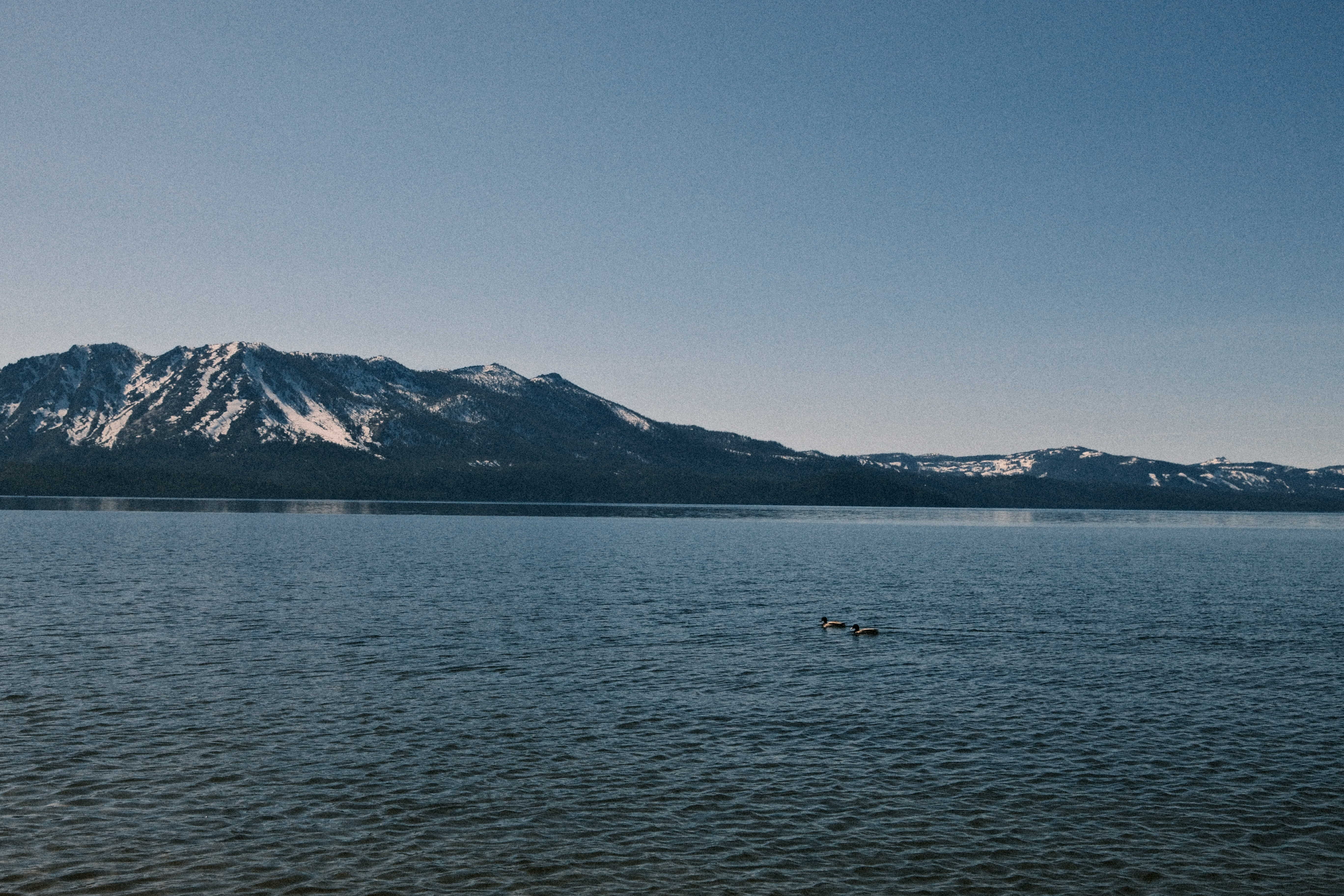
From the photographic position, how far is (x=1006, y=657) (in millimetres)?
59062

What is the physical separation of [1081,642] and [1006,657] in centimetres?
1091

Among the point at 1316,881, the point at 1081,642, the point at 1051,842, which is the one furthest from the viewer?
the point at 1081,642

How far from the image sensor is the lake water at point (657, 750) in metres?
24.8

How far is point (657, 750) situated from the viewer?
118ft

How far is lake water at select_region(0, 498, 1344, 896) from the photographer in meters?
24.8

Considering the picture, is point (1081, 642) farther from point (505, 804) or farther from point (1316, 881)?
point (505, 804)

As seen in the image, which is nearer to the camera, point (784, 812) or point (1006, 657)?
point (784, 812)

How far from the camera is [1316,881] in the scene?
2444 centimetres

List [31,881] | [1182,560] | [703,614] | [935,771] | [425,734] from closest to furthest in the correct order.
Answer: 1. [31,881]
2. [935,771]
3. [425,734]
4. [703,614]
5. [1182,560]

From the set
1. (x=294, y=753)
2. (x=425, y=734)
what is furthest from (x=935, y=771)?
(x=294, y=753)

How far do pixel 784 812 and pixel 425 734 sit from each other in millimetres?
15656

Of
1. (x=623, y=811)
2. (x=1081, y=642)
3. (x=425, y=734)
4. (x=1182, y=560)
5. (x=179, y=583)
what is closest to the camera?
(x=623, y=811)

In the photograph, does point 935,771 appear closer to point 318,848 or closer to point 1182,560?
point 318,848

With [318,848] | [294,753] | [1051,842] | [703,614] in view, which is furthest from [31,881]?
[703,614]
